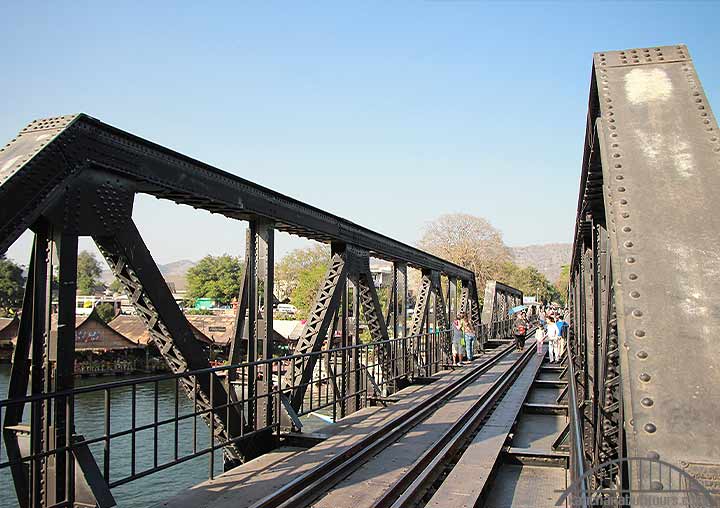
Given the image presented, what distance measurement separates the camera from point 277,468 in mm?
7230

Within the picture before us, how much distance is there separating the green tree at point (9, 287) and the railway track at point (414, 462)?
7606 cm

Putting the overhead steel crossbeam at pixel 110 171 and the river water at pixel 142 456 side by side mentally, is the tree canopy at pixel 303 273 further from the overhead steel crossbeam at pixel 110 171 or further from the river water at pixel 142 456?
the overhead steel crossbeam at pixel 110 171

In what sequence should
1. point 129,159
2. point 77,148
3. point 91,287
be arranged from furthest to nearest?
1. point 91,287
2. point 129,159
3. point 77,148

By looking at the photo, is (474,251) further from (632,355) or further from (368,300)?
(632,355)

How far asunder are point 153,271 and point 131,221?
1.88ft

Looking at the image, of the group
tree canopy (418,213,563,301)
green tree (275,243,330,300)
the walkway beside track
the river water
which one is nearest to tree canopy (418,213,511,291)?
tree canopy (418,213,563,301)

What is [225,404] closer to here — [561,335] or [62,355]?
[62,355]

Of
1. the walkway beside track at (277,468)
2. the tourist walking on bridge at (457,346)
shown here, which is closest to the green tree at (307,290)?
the tourist walking on bridge at (457,346)

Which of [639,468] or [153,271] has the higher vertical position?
[153,271]

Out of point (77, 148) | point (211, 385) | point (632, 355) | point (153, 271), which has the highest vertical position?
point (77, 148)

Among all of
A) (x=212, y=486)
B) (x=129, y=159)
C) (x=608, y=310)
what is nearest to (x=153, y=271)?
(x=129, y=159)

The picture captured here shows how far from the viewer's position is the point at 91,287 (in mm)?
143250

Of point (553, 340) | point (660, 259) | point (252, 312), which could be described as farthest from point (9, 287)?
point (660, 259)

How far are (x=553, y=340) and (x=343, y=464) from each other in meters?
15.8
